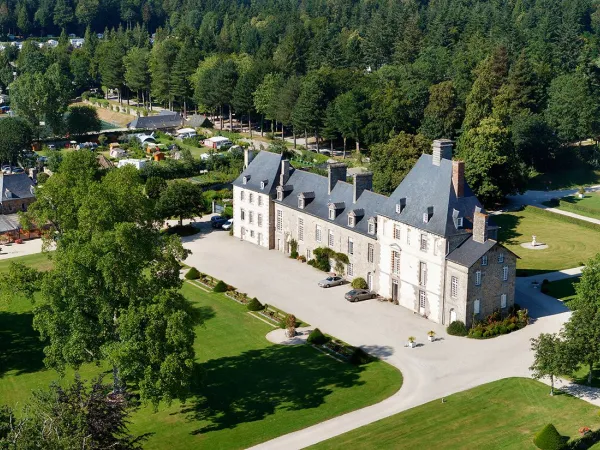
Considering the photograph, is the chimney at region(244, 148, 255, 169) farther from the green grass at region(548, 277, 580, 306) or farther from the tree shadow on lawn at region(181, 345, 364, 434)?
the green grass at region(548, 277, 580, 306)

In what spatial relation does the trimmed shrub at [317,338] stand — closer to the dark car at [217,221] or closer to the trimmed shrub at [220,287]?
Result: the trimmed shrub at [220,287]

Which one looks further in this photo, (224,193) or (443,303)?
(224,193)

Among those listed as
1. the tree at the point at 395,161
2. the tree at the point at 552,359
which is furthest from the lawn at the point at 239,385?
the tree at the point at 395,161

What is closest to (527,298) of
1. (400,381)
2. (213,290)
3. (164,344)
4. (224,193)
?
(400,381)

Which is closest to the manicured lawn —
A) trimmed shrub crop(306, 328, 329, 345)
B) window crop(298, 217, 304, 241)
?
trimmed shrub crop(306, 328, 329, 345)

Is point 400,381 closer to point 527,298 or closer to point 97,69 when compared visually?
point 527,298

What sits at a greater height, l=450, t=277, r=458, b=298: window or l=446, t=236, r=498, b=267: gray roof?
l=446, t=236, r=498, b=267: gray roof

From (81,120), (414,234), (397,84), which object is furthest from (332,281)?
(81,120)
